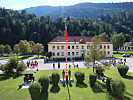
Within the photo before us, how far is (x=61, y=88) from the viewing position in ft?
45.9

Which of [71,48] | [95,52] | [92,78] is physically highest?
[95,52]

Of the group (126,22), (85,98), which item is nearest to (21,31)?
(85,98)

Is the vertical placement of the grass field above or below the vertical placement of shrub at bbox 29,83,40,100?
below

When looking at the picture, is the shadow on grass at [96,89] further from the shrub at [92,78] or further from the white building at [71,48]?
the white building at [71,48]

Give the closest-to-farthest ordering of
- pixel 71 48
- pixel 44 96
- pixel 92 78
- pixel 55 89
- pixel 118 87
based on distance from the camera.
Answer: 1. pixel 118 87
2. pixel 44 96
3. pixel 55 89
4. pixel 92 78
5. pixel 71 48

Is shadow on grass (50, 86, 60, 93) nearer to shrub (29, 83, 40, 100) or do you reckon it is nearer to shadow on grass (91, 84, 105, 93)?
shrub (29, 83, 40, 100)

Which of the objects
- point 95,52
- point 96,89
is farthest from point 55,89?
point 95,52

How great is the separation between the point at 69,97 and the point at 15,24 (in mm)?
99563

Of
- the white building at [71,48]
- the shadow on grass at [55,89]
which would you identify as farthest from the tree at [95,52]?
the white building at [71,48]

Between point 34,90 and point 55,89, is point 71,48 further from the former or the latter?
point 34,90

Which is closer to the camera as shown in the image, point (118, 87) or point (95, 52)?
point (118, 87)

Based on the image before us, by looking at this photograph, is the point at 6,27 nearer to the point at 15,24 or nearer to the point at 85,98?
the point at 15,24

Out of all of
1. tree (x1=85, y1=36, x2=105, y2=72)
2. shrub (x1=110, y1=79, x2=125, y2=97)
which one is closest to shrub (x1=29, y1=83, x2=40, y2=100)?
shrub (x1=110, y1=79, x2=125, y2=97)

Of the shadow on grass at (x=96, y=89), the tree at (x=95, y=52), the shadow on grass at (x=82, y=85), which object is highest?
the tree at (x=95, y=52)
